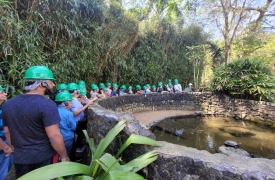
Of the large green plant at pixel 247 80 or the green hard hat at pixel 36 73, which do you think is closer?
the green hard hat at pixel 36 73

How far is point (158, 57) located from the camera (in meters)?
11.2

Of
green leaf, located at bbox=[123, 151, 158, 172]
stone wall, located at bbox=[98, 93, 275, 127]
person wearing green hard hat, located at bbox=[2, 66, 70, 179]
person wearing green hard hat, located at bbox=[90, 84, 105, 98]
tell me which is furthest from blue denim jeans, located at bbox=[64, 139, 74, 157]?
stone wall, located at bbox=[98, 93, 275, 127]

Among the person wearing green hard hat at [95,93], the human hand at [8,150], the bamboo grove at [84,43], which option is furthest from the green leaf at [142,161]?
the person wearing green hard hat at [95,93]

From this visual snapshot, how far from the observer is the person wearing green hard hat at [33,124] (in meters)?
1.52

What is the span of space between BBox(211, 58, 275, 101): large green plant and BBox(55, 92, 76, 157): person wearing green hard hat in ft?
28.4

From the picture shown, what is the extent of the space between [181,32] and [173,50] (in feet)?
5.49

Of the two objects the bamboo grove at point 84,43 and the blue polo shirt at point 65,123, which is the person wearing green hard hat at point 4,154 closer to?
the blue polo shirt at point 65,123

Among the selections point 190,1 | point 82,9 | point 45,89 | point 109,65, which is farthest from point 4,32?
point 190,1

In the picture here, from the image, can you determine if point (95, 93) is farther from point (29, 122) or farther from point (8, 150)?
point (29, 122)

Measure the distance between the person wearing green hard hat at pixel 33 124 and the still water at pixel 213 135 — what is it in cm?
410

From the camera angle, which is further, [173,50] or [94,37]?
[173,50]

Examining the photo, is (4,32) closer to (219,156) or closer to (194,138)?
(219,156)

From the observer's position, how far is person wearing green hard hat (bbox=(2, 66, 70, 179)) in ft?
4.99

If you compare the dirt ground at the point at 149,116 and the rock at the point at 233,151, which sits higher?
the dirt ground at the point at 149,116
